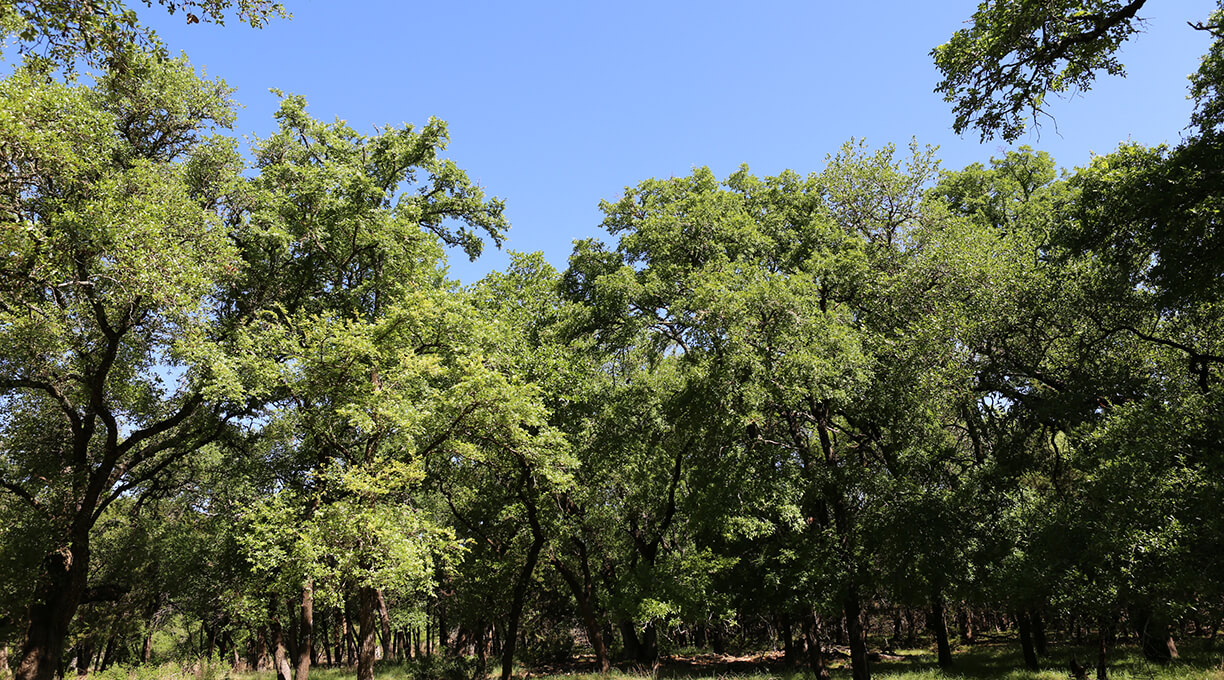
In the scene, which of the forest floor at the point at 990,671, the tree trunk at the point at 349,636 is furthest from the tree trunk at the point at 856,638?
the tree trunk at the point at 349,636

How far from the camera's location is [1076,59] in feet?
26.2

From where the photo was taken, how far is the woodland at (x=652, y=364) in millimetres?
10781

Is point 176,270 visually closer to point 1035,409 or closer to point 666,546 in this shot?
point 666,546

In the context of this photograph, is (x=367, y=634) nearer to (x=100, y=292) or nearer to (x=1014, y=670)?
(x=100, y=292)

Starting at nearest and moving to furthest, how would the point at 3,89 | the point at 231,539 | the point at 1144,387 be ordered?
the point at 3,89, the point at 1144,387, the point at 231,539

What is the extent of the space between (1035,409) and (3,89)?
23272 mm

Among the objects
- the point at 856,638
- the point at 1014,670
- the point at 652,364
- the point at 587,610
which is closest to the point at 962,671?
the point at 1014,670

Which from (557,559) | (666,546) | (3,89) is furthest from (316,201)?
(666,546)

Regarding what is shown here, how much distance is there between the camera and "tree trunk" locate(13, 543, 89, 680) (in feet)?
53.6

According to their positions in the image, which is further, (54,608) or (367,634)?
(54,608)

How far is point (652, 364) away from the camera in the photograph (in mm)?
20328

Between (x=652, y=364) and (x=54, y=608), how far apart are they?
61.5 feet

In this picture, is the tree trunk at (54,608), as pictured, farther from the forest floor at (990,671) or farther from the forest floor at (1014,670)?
the forest floor at (1014,670)

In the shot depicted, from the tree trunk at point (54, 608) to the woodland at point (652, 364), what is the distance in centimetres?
14
